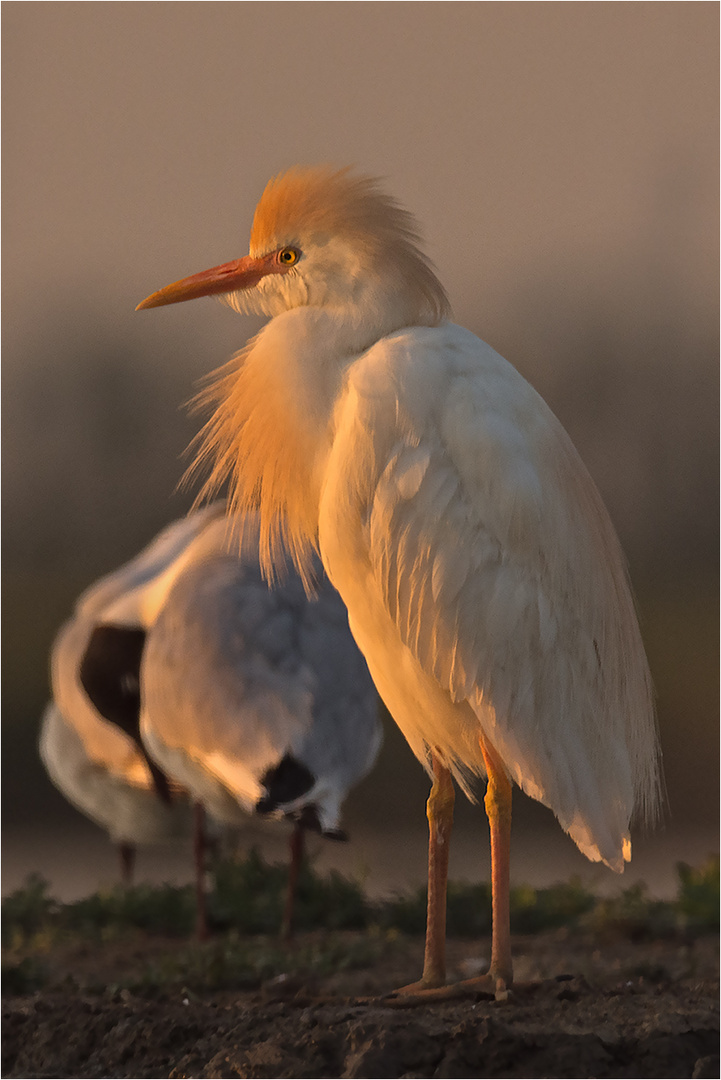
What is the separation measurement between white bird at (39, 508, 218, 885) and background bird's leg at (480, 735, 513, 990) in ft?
7.26

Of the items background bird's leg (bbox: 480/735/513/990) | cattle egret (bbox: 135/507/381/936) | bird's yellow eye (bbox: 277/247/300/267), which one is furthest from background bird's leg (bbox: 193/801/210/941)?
bird's yellow eye (bbox: 277/247/300/267)

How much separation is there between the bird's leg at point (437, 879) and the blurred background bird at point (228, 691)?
0.71 meters

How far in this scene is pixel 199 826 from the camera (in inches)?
181

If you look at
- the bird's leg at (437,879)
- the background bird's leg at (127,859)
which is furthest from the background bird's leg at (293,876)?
the background bird's leg at (127,859)

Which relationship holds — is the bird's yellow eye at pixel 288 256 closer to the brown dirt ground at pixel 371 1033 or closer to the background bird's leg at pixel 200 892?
the brown dirt ground at pixel 371 1033

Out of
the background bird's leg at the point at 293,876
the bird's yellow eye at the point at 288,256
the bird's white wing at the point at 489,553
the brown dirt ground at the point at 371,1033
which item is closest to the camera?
the brown dirt ground at the point at 371,1033

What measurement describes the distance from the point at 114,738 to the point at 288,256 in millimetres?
2714

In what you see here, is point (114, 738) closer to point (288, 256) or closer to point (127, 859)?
point (127, 859)

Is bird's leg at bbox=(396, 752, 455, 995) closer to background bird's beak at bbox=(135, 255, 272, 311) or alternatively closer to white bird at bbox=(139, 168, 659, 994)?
white bird at bbox=(139, 168, 659, 994)

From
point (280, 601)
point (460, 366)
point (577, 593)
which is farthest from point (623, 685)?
point (280, 601)

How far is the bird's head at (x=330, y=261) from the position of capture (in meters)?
2.87

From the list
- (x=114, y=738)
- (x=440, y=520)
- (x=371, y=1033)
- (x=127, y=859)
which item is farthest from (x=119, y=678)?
(x=371, y=1033)

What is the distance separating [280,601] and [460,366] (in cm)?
170

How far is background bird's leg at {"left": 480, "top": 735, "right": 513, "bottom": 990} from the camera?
2756mm
